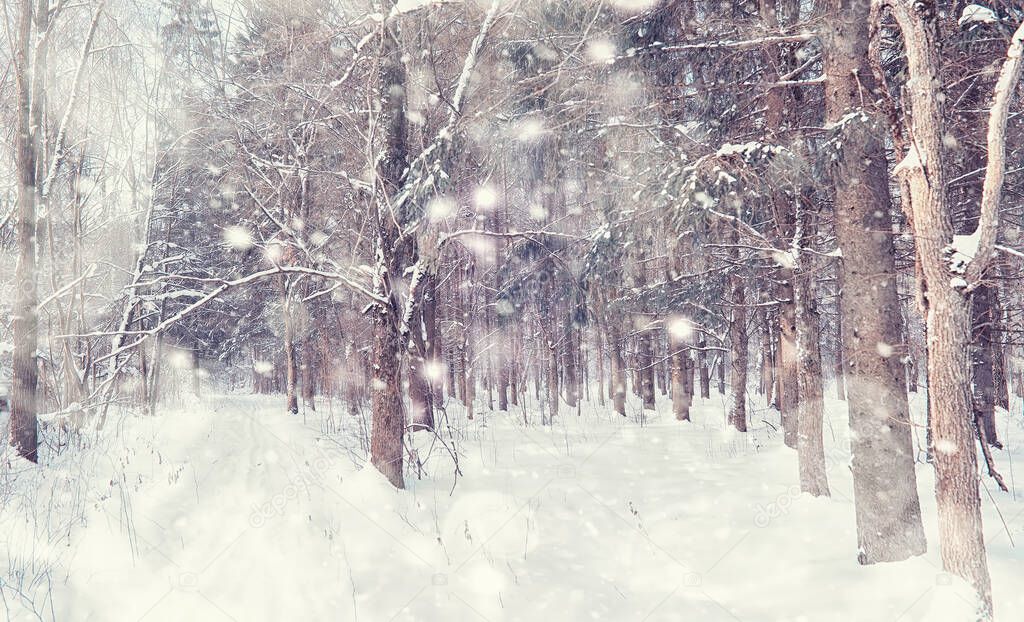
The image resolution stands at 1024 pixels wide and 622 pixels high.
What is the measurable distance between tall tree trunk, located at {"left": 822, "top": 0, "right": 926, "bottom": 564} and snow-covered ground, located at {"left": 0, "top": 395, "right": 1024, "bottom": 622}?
38 centimetres

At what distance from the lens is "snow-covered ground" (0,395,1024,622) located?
12.5 feet

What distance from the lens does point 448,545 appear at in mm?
4996

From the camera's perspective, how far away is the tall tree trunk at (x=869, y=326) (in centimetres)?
450

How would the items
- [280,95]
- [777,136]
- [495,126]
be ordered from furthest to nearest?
[280,95], [495,126], [777,136]

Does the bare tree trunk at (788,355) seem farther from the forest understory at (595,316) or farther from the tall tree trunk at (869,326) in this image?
the tall tree trunk at (869,326)

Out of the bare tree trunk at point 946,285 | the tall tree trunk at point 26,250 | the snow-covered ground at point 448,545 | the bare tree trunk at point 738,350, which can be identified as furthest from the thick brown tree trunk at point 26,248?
the bare tree trunk at point 738,350

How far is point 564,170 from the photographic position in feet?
23.8

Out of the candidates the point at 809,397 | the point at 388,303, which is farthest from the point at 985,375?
the point at 388,303

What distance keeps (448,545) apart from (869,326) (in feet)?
14.5

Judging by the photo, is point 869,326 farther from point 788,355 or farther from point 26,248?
point 26,248

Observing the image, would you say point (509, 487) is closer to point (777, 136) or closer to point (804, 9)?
point (777, 136)

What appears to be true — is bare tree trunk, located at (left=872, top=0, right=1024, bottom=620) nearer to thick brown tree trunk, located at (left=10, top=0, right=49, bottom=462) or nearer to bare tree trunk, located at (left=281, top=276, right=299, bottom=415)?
thick brown tree trunk, located at (left=10, top=0, right=49, bottom=462)

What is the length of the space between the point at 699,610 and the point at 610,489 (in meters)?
2.94

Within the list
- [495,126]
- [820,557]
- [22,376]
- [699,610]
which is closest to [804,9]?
[495,126]
